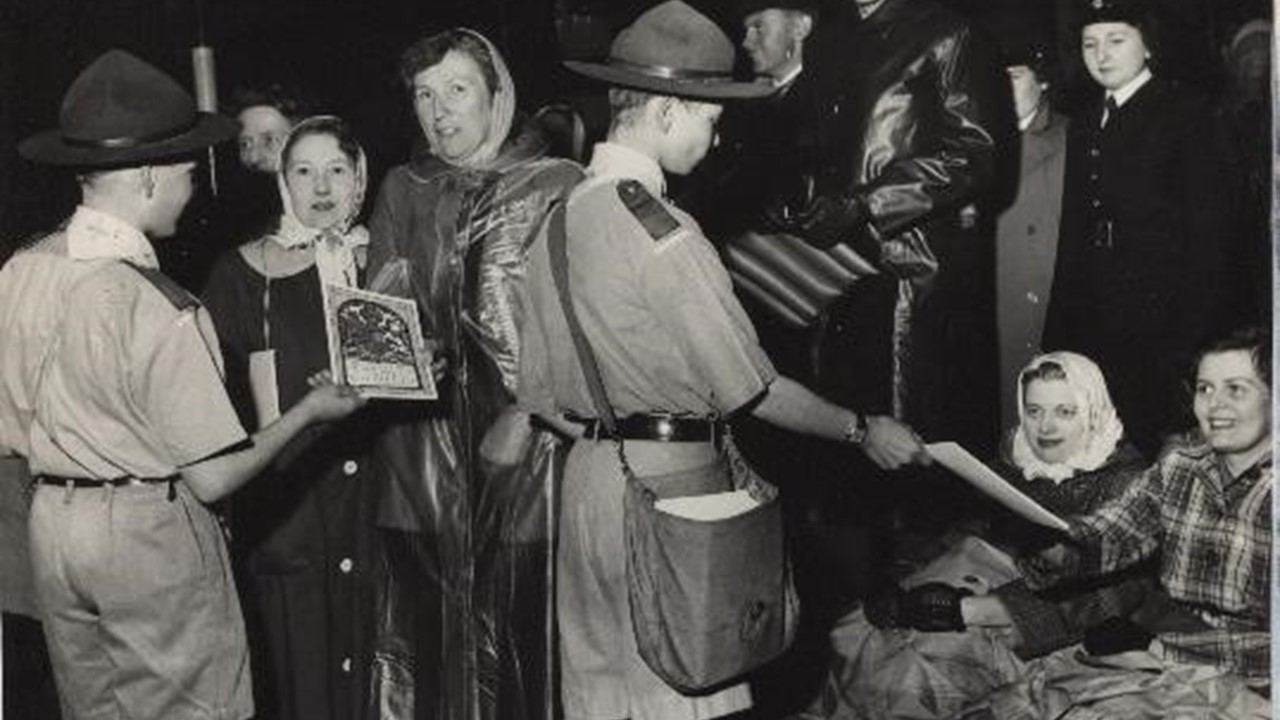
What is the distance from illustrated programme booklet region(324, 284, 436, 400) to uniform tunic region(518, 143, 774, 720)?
0.42 meters

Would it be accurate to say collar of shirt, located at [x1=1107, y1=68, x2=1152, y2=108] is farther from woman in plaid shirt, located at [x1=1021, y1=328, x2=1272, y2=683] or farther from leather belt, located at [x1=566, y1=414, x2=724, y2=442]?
leather belt, located at [x1=566, y1=414, x2=724, y2=442]

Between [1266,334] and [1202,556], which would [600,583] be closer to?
[1202,556]

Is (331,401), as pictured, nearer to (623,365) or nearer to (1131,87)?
(623,365)

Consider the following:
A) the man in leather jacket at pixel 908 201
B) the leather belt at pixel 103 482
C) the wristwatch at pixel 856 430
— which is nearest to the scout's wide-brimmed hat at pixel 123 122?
the leather belt at pixel 103 482

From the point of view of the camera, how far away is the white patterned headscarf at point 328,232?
12.9ft

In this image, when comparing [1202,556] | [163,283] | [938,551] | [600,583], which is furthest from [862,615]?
[163,283]

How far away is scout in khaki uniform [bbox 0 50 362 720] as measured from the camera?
2.80 m

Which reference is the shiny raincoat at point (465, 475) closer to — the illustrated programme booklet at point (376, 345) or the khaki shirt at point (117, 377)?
the illustrated programme booklet at point (376, 345)

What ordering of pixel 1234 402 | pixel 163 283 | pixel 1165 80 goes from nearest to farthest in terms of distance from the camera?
1. pixel 163 283
2. pixel 1234 402
3. pixel 1165 80

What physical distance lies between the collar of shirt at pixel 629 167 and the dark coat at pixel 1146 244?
4.78 feet

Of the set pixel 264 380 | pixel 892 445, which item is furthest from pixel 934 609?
pixel 264 380

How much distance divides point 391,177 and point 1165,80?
1978 mm

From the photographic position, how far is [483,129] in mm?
3893

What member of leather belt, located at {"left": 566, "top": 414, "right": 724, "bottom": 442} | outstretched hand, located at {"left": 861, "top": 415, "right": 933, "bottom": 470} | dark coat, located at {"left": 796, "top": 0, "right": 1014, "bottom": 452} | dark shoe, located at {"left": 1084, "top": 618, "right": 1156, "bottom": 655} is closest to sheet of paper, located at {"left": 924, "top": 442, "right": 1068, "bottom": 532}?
outstretched hand, located at {"left": 861, "top": 415, "right": 933, "bottom": 470}
